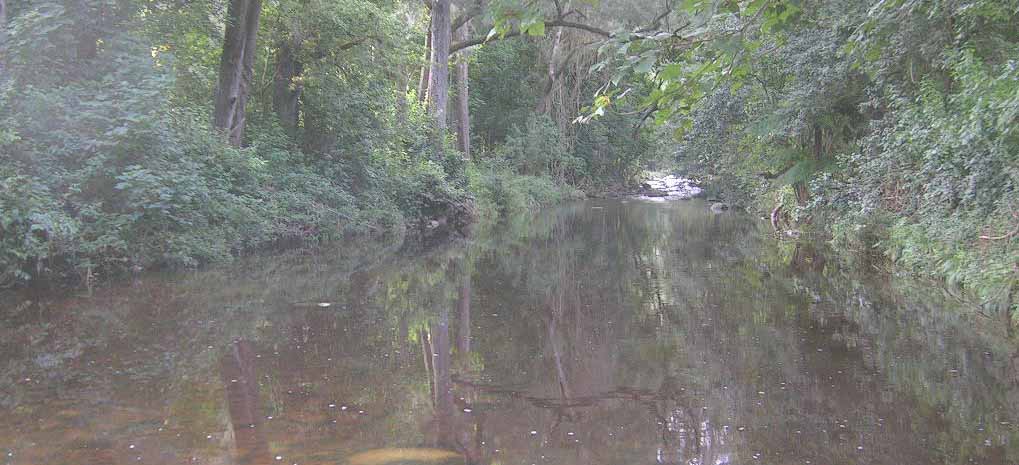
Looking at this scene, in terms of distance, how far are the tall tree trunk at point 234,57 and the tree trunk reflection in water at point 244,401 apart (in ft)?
30.2

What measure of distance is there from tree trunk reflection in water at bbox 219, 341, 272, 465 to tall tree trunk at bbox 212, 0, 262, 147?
9.21 m

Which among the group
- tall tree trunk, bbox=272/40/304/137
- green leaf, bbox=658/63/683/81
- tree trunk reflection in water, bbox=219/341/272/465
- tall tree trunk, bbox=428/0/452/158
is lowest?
tree trunk reflection in water, bbox=219/341/272/465

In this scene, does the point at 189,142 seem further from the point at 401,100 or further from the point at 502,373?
the point at 401,100

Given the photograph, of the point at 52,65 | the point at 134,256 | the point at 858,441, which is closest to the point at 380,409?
the point at 858,441

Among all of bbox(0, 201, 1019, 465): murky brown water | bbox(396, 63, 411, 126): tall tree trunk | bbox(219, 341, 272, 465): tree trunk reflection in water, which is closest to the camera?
bbox(219, 341, 272, 465): tree trunk reflection in water

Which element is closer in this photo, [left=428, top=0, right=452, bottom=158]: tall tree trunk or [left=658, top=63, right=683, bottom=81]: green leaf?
[left=658, top=63, right=683, bottom=81]: green leaf

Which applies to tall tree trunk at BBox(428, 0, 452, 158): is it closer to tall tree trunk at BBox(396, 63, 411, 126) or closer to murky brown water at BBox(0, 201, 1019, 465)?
tall tree trunk at BBox(396, 63, 411, 126)

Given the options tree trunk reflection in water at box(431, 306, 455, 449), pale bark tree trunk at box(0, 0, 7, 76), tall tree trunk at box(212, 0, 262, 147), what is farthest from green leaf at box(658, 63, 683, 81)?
tall tree trunk at box(212, 0, 262, 147)

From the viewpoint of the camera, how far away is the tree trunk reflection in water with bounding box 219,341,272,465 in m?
4.47

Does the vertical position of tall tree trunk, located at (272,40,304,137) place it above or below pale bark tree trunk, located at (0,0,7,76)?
above

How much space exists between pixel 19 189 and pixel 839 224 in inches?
553

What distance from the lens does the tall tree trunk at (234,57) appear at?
1478 centimetres

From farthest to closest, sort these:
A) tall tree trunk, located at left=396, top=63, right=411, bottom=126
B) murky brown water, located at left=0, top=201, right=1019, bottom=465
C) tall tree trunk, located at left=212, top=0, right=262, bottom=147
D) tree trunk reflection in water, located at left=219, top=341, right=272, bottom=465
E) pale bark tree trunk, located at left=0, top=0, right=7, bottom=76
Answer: tall tree trunk, located at left=396, top=63, right=411, bottom=126 → tall tree trunk, located at left=212, top=0, right=262, bottom=147 → pale bark tree trunk, located at left=0, top=0, right=7, bottom=76 → murky brown water, located at left=0, top=201, right=1019, bottom=465 → tree trunk reflection in water, located at left=219, top=341, right=272, bottom=465

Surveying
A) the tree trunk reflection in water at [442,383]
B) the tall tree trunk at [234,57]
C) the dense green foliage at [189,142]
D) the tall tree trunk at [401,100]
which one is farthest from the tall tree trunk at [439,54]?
the tree trunk reflection in water at [442,383]
